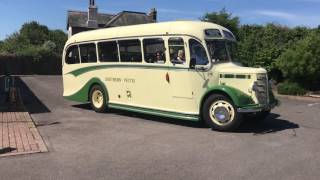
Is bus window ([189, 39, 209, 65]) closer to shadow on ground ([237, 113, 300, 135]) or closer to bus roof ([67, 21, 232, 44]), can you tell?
bus roof ([67, 21, 232, 44])

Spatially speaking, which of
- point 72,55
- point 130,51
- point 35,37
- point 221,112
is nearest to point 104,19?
point 35,37

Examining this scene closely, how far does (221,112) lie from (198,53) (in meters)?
1.64

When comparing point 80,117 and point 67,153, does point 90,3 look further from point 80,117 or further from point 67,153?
point 67,153

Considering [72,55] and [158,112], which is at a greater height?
[72,55]

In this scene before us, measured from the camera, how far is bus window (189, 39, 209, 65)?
12.7 metres

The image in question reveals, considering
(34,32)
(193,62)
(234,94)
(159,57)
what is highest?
(34,32)

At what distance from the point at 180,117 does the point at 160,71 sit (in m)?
1.39

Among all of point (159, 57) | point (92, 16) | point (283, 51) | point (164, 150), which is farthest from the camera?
point (92, 16)

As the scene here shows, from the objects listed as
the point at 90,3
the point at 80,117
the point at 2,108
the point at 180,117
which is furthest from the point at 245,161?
the point at 90,3

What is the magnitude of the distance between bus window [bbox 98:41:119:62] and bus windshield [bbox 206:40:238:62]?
3.47 meters

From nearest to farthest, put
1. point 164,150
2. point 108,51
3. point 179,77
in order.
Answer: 1. point 164,150
2. point 179,77
3. point 108,51

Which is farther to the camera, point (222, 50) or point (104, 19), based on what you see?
point (104, 19)

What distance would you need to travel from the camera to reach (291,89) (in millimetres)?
21547

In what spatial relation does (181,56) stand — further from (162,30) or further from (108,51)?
(108,51)
